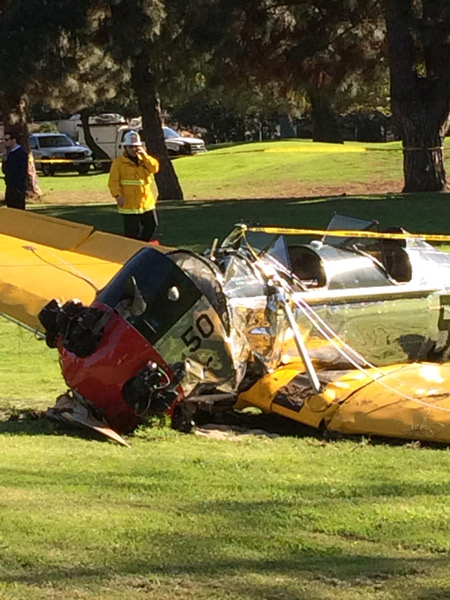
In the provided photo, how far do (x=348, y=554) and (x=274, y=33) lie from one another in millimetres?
26019

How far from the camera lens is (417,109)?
27.9 metres

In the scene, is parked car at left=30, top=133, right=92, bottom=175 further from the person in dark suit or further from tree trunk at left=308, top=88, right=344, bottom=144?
the person in dark suit

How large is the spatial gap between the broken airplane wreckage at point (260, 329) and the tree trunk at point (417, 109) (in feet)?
57.7

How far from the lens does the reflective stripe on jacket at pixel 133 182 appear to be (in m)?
16.0

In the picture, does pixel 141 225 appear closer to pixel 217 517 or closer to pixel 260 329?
pixel 260 329

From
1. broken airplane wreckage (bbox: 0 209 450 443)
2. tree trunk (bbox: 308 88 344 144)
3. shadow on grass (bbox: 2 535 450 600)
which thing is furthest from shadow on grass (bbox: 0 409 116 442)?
tree trunk (bbox: 308 88 344 144)

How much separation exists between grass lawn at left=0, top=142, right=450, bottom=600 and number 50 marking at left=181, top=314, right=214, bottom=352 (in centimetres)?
74

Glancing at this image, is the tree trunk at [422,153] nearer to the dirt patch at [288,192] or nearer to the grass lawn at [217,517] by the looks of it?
the dirt patch at [288,192]

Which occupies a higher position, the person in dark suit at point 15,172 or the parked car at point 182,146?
the person in dark suit at point 15,172

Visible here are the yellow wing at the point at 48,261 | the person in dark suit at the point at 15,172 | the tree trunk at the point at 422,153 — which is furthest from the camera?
the tree trunk at the point at 422,153

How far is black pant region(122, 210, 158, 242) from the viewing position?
1634 cm

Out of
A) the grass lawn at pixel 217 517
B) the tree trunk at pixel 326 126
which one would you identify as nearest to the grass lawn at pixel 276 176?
the tree trunk at pixel 326 126

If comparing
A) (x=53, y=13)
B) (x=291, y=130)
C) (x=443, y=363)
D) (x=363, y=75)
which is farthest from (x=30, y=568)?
(x=291, y=130)

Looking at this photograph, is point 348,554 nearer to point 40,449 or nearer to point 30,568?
point 30,568
